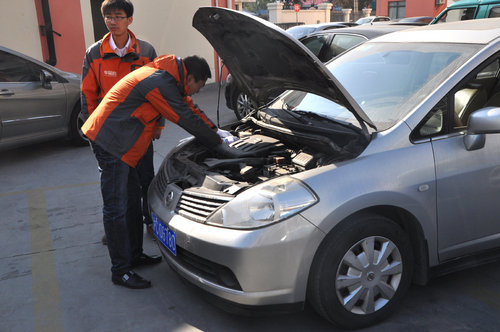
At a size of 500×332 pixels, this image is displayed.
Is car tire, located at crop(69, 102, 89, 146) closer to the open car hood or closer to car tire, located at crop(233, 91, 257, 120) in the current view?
car tire, located at crop(233, 91, 257, 120)

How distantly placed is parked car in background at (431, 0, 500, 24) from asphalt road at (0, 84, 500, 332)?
312 inches

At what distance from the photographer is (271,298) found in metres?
2.60

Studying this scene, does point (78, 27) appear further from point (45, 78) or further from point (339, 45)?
point (339, 45)

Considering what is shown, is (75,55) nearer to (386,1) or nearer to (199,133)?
(199,133)

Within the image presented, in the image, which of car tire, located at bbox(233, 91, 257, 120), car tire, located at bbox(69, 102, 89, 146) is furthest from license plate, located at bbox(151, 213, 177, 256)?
car tire, located at bbox(233, 91, 257, 120)

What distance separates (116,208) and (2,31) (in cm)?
894

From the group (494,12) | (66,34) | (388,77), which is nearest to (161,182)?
(388,77)

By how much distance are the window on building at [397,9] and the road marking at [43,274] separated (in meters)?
33.0

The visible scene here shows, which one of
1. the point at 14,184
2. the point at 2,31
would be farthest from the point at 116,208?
the point at 2,31

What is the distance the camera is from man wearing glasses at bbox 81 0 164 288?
3709mm

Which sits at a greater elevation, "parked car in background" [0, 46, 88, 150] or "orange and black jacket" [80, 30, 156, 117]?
"orange and black jacket" [80, 30, 156, 117]

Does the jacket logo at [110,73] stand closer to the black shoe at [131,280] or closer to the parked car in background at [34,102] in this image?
the black shoe at [131,280]

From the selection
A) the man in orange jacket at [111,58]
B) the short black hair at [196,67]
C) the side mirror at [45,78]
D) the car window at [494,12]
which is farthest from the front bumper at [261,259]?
the car window at [494,12]

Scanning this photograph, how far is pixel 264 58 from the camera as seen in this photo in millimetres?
3461
